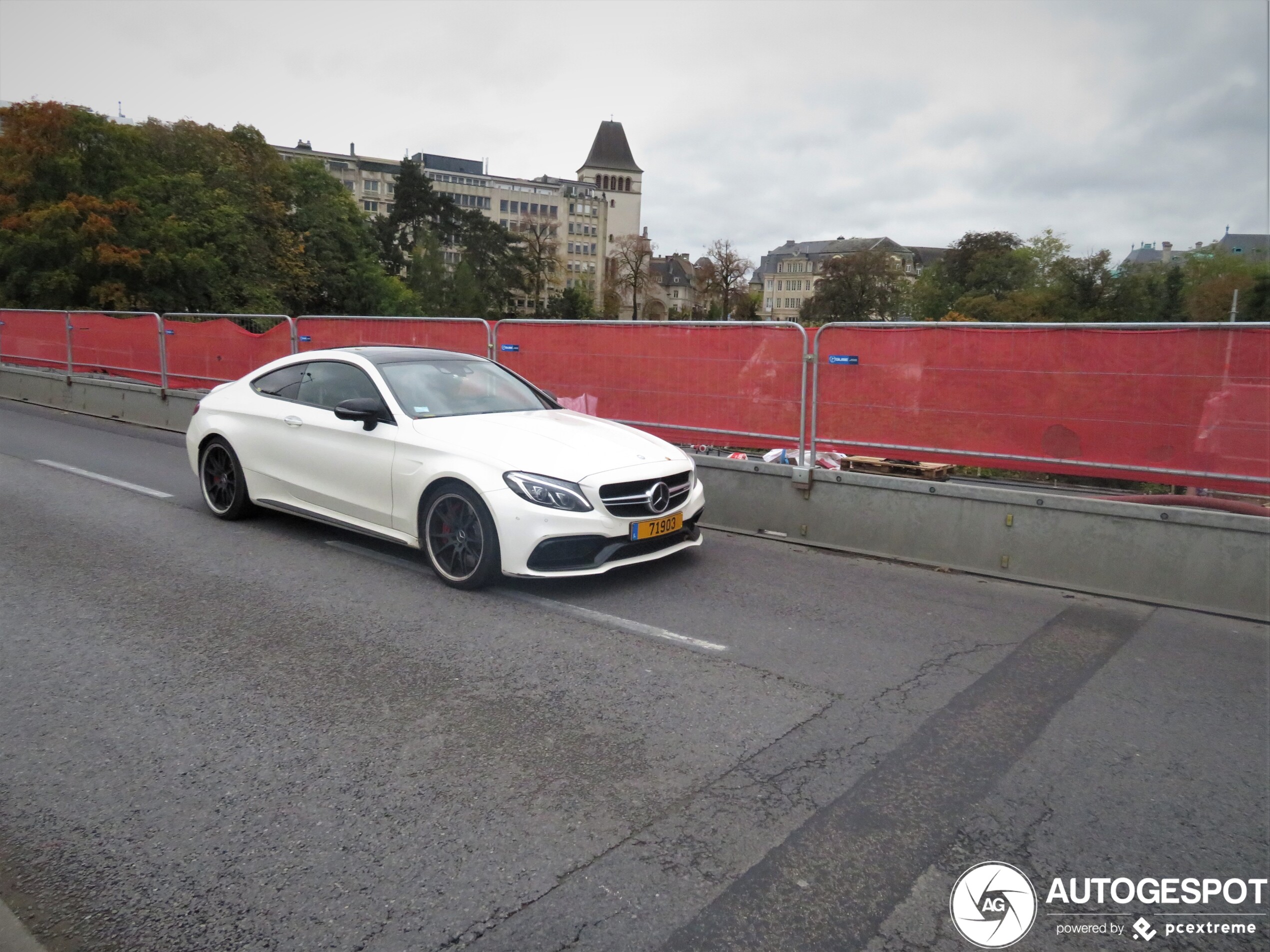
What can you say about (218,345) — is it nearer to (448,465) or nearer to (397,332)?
(397,332)

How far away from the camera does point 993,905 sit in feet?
9.39

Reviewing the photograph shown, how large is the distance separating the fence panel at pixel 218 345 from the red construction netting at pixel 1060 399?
901cm

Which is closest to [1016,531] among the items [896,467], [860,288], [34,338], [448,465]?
[896,467]

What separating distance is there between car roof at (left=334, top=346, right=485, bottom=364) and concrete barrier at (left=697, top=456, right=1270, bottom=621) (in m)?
2.56

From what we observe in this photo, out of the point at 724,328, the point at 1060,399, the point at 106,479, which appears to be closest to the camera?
the point at 1060,399

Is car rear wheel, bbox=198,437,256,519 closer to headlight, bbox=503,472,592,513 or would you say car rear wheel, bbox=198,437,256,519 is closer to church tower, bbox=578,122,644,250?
headlight, bbox=503,472,592,513

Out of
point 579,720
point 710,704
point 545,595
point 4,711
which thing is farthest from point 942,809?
point 4,711

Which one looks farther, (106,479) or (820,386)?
(106,479)

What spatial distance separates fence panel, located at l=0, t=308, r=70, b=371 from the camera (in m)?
17.8

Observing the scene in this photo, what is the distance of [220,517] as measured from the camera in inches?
322

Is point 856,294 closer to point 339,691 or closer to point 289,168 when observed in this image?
point 289,168

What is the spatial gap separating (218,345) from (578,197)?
148m

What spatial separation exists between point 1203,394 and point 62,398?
1867 centimetres

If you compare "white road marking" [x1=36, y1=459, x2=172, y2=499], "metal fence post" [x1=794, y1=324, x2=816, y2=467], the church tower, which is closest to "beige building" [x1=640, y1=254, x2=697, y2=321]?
the church tower
